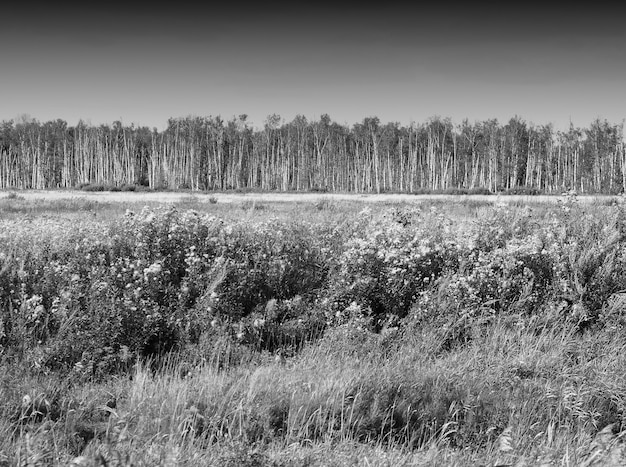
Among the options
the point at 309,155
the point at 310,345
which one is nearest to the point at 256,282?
the point at 310,345

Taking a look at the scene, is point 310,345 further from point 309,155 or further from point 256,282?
point 309,155

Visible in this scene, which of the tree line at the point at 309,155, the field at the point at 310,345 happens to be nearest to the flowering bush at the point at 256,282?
the field at the point at 310,345

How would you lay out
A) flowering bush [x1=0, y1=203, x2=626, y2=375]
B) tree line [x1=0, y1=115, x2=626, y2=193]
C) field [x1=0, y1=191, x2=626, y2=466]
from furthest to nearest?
tree line [x1=0, y1=115, x2=626, y2=193], flowering bush [x1=0, y1=203, x2=626, y2=375], field [x1=0, y1=191, x2=626, y2=466]

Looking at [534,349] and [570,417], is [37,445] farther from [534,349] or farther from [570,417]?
[534,349]

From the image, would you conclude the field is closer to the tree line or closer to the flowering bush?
the flowering bush

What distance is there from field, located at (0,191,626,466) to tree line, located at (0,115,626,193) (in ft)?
225

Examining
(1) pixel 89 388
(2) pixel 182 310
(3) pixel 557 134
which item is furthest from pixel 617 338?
(3) pixel 557 134

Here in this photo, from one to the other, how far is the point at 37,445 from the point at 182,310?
2.56m

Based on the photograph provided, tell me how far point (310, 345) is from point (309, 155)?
7895cm

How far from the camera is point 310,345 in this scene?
18.0ft

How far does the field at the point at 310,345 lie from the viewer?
3461mm

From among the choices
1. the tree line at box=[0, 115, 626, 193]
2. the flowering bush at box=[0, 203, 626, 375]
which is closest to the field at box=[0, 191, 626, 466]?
the flowering bush at box=[0, 203, 626, 375]

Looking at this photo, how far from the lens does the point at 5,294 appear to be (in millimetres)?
5656

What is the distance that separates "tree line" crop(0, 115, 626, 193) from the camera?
76250 mm
